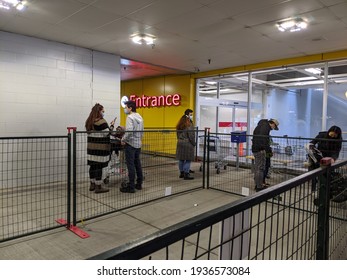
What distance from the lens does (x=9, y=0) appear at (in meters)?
3.92

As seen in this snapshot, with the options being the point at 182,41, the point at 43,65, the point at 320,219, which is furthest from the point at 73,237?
the point at 182,41

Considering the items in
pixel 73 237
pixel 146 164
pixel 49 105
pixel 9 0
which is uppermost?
pixel 9 0

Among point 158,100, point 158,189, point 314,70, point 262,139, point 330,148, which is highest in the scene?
point 314,70

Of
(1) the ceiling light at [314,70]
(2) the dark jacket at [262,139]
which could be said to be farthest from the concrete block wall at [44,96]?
(1) the ceiling light at [314,70]

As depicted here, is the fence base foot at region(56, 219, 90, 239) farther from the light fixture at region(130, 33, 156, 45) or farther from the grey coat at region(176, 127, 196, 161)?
the light fixture at region(130, 33, 156, 45)

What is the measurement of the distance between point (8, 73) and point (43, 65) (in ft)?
2.28

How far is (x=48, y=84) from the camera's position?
5.77 m

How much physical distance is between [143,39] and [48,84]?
2.22 meters

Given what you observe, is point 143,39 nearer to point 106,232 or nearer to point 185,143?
point 185,143

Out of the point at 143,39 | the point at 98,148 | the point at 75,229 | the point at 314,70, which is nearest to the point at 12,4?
the point at 143,39

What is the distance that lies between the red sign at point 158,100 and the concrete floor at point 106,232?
5.29 m

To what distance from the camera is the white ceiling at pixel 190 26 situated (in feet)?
13.0

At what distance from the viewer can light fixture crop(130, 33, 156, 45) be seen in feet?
17.8
